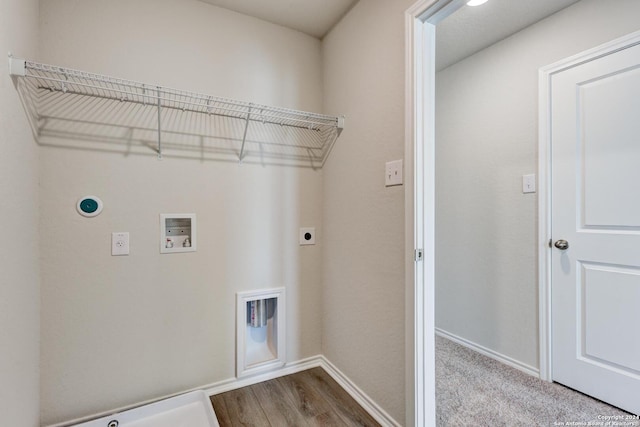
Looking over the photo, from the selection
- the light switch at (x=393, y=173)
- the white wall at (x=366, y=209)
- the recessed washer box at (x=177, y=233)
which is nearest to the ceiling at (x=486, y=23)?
the white wall at (x=366, y=209)

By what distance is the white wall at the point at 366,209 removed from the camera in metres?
→ 1.40

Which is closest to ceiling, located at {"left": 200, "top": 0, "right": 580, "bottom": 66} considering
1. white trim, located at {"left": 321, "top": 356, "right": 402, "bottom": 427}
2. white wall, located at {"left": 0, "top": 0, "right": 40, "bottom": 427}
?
white wall, located at {"left": 0, "top": 0, "right": 40, "bottom": 427}

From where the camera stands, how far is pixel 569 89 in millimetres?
1738

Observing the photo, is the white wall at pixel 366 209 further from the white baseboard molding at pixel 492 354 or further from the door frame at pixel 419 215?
the white baseboard molding at pixel 492 354

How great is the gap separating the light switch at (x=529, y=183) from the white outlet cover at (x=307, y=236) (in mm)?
1496

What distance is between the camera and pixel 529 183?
1.92 m

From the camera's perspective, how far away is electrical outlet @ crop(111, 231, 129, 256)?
1.47m

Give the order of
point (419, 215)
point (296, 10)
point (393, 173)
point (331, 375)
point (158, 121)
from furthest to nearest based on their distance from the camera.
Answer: point (331, 375), point (296, 10), point (158, 121), point (393, 173), point (419, 215)

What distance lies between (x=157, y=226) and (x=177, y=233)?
0.11m

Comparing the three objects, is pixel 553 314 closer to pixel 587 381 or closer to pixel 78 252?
pixel 587 381

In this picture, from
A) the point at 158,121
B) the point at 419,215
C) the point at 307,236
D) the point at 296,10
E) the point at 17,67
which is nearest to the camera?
the point at 17,67

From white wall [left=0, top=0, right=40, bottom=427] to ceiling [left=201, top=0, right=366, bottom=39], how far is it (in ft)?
3.27

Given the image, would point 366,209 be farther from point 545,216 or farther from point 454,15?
point 454,15

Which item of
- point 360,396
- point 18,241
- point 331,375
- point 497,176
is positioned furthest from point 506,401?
point 18,241
